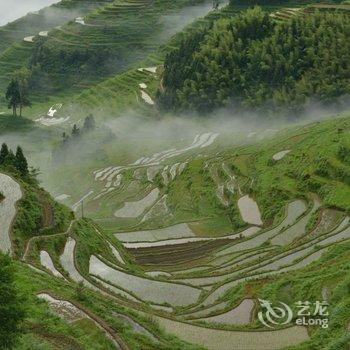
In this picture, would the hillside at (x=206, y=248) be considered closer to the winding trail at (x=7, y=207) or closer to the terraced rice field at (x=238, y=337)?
the terraced rice field at (x=238, y=337)

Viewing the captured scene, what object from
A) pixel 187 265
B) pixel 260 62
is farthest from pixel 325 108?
pixel 187 265

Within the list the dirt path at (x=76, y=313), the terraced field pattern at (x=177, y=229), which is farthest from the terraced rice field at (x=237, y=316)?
the dirt path at (x=76, y=313)

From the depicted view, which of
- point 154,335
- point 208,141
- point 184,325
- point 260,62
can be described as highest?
point 154,335

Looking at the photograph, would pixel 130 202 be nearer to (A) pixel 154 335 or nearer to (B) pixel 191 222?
(B) pixel 191 222

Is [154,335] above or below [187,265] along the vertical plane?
above

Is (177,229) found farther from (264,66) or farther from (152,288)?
(264,66)

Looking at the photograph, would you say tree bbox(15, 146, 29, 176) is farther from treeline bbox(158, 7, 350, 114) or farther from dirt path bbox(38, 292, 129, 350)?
treeline bbox(158, 7, 350, 114)

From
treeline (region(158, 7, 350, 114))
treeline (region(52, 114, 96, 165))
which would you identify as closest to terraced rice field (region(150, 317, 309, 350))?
treeline (region(158, 7, 350, 114))
